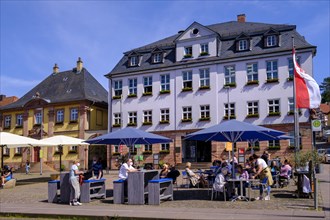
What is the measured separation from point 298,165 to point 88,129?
1256 inches

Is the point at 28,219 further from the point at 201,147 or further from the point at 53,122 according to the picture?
the point at 53,122

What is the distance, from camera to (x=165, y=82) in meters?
40.2

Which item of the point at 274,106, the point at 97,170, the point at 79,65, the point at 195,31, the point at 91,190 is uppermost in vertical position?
the point at 195,31

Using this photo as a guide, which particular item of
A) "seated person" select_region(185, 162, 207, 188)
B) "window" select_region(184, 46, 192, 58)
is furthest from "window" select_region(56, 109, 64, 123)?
"seated person" select_region(185, 162, 207, 188)

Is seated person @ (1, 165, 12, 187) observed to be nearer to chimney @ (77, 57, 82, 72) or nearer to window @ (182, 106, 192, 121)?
window @ (182, 106, 192, 121)

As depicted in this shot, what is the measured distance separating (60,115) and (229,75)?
1996 cm

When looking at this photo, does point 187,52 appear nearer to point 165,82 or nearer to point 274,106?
point 165,82

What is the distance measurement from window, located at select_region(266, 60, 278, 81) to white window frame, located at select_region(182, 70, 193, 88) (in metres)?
7.25

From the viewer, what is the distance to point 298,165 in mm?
15242

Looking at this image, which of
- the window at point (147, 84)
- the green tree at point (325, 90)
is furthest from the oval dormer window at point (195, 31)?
the green tree at point (325, 90)

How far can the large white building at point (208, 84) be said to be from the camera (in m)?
34.9

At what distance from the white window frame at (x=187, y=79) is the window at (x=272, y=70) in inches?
285

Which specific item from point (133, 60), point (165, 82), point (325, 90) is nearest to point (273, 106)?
point (165, 82)

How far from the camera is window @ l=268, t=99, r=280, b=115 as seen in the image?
34.9 meters
